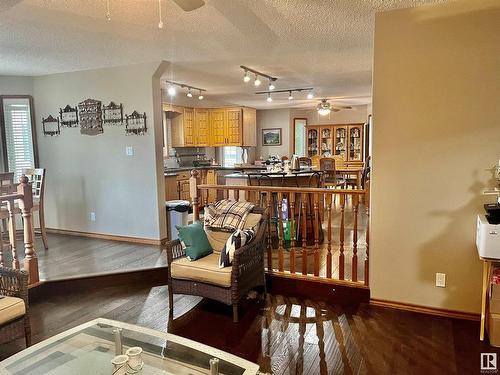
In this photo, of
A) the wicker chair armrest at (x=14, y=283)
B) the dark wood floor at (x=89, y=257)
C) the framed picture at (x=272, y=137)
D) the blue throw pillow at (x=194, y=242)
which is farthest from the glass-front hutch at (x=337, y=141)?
the wicker chair armrest at (x=14, y=283)

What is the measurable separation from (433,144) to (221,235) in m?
1.93

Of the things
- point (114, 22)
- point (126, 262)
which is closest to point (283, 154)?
point (126, 262)

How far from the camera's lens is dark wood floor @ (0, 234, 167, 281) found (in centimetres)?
376

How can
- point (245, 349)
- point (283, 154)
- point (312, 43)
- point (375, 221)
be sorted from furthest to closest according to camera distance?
point (283, 154) < point (312, 43) < point (375, 221) < point (245, 349)

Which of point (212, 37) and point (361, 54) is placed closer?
point (212, 37)

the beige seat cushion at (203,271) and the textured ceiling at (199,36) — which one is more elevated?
the textured ceiling at (199,36)

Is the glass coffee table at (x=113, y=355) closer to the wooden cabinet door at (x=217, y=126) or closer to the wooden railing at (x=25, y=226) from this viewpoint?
the wooden railing at (x=25, y=226)

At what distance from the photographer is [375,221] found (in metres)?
3.10

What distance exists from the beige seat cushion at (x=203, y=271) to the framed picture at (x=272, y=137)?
24.8ft

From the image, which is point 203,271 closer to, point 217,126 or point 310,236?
point 310,236

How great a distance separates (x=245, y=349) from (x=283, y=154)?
8206 millimetres

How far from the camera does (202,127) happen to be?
8.30 m

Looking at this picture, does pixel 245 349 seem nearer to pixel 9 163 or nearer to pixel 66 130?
pixel 66 130

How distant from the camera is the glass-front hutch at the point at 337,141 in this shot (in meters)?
10.1
